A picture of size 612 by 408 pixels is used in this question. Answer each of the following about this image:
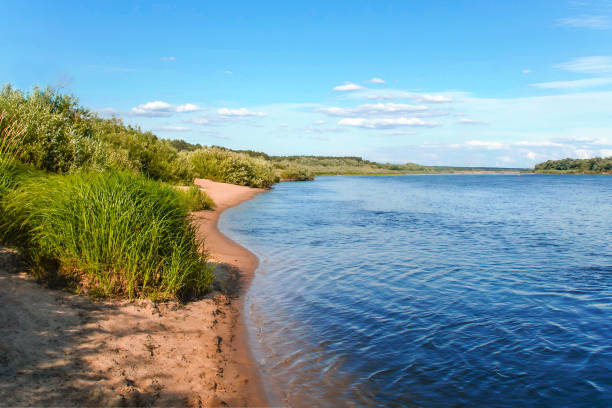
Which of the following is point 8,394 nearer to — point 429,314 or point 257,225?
point 429,314

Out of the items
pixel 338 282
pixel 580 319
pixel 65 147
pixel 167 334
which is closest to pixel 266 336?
pixel 167 334

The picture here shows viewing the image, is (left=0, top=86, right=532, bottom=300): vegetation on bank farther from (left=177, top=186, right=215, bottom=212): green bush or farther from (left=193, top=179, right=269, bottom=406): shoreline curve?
(left=177, top=186, right=215, bottom=212): green bush

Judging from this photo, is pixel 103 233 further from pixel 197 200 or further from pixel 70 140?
pixel 197 200

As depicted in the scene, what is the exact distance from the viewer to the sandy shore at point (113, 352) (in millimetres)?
4957

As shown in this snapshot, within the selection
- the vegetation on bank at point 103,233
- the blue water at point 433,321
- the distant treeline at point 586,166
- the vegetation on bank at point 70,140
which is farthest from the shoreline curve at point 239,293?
the distant treeline at point 586,166

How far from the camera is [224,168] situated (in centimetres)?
5372

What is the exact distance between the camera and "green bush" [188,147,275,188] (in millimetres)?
53219

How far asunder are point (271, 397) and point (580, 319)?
731cm

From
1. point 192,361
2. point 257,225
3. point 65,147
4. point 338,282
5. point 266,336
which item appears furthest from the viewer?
point 257,225

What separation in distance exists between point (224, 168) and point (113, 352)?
48.8 meters

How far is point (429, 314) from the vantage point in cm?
959

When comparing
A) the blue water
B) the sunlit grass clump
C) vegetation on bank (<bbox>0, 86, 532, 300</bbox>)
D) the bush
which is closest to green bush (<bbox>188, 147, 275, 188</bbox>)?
the blue water

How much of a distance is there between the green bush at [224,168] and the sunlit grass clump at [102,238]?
4258 centimetres

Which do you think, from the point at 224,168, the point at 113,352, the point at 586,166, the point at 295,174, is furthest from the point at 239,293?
the point at 586,166
